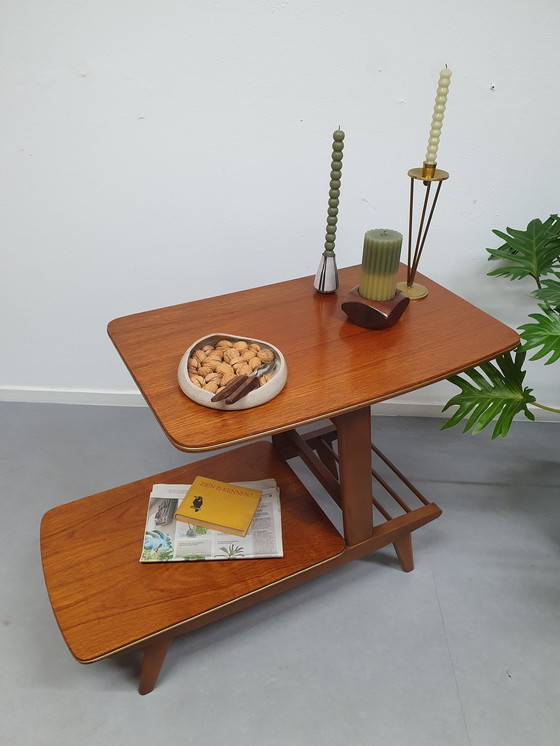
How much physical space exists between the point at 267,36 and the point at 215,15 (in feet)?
0.55

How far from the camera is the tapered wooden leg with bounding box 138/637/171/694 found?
150 cm

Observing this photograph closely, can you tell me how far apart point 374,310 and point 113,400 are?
1.46 metres

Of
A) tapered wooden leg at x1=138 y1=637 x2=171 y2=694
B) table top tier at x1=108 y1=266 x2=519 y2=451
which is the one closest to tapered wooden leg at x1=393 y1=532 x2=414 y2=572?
table top tier at x1=108 y1=266 x2=519 y2=451

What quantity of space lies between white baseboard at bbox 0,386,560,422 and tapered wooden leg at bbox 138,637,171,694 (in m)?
1.25

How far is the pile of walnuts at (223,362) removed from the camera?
1.32m

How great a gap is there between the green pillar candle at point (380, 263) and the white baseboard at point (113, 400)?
3.46 ft

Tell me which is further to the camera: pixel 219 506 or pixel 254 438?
pixel 219 506

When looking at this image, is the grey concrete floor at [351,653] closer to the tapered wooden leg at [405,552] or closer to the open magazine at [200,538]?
the tapered wooden leg at [405,552]

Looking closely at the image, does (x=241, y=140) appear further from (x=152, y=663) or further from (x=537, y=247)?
(x=152, y=663)

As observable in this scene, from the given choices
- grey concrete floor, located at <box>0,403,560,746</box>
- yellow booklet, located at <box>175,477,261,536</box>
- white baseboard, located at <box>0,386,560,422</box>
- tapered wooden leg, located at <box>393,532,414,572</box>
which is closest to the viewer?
grey concrete floor, located at <box>0,403,560,746</box>

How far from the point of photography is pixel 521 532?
2.05 m

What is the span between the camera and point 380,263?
154cm

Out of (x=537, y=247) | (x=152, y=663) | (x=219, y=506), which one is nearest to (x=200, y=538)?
(x=219, y=506)

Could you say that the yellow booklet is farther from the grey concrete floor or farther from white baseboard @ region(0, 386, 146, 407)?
white baseboard @ region(0, 386, 146, 407)
